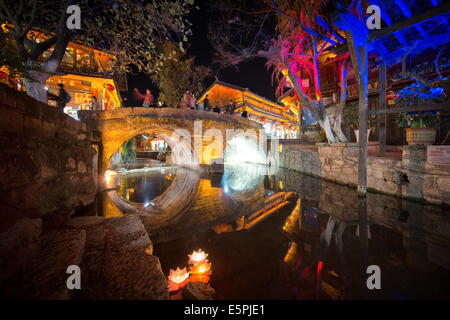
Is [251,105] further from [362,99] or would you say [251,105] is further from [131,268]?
[131,268]

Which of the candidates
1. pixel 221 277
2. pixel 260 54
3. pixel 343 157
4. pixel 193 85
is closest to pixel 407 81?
pixel 343 157

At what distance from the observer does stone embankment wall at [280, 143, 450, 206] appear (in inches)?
172

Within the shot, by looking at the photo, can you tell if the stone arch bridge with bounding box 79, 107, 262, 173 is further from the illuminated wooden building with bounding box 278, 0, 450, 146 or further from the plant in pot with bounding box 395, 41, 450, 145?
the plant in pot with bounding box 395, 41, 450, 145

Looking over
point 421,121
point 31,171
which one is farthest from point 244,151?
point 31,171

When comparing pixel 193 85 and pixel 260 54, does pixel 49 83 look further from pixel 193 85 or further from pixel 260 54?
pixel 260 54

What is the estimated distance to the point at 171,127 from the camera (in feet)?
35.2

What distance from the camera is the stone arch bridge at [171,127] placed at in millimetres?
8484

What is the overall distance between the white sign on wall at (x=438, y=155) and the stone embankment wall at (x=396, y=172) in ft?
0.40

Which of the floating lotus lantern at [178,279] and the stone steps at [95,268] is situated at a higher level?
the stone steps at [95,268]

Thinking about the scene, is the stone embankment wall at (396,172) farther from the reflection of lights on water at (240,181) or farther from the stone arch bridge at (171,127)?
the stone arch bridge at (171,127)

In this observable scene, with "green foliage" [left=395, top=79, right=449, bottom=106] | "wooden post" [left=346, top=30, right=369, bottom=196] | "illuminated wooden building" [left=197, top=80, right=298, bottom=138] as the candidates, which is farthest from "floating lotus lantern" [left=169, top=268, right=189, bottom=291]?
"illuminated wooden building" [left=197, top=80, right=298, bottom=138]

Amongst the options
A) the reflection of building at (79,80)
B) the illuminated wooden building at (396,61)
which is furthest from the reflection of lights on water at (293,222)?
the reflection of building at (79,80)

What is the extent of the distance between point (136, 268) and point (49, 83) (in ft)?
60.3
